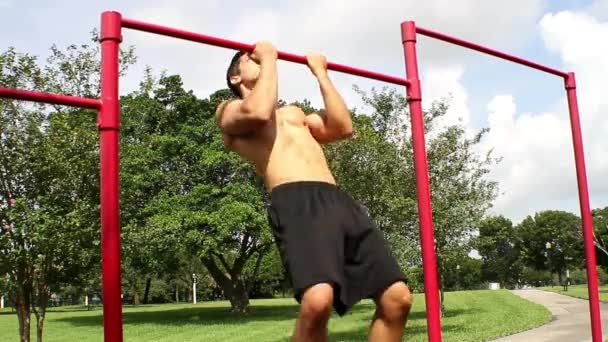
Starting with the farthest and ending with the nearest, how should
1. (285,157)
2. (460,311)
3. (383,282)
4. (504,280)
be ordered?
1. (504,280)
2. (460,311)
3. (285,157)
4. (383,282)

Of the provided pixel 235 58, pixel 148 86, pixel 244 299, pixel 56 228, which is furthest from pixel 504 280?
pixel 235 58

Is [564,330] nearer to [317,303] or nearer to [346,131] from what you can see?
[346,131]

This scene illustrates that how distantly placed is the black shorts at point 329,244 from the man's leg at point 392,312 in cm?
3

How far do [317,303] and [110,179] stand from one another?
909mm

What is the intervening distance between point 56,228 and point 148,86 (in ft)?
29.9

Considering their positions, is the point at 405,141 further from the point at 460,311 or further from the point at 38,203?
the point at 460,311

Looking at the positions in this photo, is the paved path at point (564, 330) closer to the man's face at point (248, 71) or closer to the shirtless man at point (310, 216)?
the shirtless man at point (310, 216)

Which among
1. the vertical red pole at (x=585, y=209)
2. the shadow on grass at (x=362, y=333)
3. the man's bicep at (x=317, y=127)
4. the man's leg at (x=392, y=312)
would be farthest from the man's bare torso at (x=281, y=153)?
the shadow on grass at (x=362, y=333)

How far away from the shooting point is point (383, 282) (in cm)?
252

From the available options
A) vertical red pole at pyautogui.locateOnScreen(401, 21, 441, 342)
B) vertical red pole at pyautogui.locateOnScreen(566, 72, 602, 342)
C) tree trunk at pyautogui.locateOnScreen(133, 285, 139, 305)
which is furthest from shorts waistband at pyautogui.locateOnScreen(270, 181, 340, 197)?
tree trunk at pyautogui.locateOnScreen(133, 285, 139, 305)

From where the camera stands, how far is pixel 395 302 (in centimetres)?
252

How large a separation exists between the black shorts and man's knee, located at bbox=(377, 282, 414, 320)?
3 cm

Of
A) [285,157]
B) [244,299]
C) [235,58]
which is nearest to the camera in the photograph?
[285,157]

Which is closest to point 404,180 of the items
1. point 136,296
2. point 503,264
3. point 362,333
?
point 362,333
